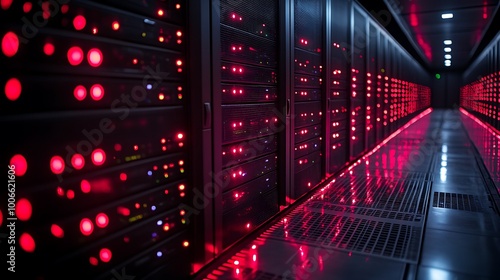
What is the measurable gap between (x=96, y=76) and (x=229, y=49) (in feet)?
3.47

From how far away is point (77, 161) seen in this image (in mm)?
1439

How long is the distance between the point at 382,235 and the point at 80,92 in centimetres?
218

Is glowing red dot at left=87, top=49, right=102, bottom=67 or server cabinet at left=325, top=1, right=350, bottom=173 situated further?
server cabinet at left=325, top=1, right=350, bottom=173

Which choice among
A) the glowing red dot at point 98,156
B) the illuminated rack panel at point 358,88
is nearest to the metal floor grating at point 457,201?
the illuminated rack panel at point 358,88

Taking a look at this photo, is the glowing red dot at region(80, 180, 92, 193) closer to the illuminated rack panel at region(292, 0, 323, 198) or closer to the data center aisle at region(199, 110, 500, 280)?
the data center aisle at region(199, 110, 500, 280)

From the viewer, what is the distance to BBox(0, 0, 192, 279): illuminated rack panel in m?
1.26

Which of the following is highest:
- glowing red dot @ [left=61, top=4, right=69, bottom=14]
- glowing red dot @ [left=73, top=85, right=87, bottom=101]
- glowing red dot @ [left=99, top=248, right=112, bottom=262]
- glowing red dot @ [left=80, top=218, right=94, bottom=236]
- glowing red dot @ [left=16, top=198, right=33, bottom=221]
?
glowing red dot @ [left=61, top=4, right=69, bottom=14]

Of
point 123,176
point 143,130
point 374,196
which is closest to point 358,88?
point 374,196

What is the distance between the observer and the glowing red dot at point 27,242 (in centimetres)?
126

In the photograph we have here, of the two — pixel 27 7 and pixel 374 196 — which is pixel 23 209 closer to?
pixel 27 7

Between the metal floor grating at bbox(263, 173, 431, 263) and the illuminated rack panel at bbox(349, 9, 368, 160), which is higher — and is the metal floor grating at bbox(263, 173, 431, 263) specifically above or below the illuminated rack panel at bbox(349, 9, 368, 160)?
below

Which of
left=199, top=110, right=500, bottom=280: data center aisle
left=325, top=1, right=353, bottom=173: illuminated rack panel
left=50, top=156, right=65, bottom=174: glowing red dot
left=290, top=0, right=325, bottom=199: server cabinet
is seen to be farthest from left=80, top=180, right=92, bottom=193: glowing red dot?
left=325, top=1, right=353, bottom=173: illuminated rack panel

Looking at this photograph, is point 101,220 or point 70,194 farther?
point 101,220

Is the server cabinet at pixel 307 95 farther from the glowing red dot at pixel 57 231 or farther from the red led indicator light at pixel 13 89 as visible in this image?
the red led indicator light at pixel 13 89
